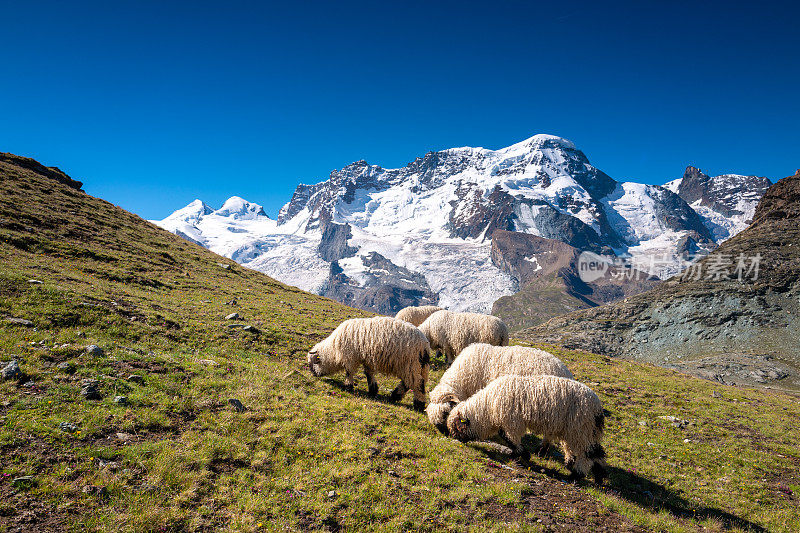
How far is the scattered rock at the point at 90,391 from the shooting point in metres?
9.40

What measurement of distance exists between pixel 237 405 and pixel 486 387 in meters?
7.63

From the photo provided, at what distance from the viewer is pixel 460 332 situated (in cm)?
2148

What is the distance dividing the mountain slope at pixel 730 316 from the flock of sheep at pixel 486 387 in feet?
200

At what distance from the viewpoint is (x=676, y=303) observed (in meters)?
92.4

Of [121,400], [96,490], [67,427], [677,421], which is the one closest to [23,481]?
[96,490]

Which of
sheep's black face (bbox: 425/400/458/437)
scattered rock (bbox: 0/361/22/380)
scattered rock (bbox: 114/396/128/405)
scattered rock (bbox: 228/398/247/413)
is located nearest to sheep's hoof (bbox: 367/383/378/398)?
sheep's black face (bbox: 425/400/458/437)

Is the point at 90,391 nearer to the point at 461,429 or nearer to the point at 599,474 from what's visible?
the point at 461,429

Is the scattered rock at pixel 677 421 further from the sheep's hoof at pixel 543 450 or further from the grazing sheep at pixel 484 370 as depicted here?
the sheep's hoof at pixel 543 450

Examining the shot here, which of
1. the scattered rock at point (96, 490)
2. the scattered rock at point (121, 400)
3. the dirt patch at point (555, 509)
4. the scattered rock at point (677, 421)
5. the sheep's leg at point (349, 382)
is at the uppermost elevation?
the scattered rock at point (677, 421)

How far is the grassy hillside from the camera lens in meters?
7.23

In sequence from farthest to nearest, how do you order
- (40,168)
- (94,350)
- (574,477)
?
1. (40,168)
2. (94,350)
3. (574,477)

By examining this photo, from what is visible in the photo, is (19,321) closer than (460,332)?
Yes

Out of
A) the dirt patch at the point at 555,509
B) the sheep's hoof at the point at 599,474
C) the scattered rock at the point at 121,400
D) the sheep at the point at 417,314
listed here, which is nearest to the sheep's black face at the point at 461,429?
the dirt patch at the point at 555,509

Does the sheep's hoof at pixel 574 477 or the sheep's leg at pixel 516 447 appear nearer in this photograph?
the sheep's hoof at pixel 574 477
